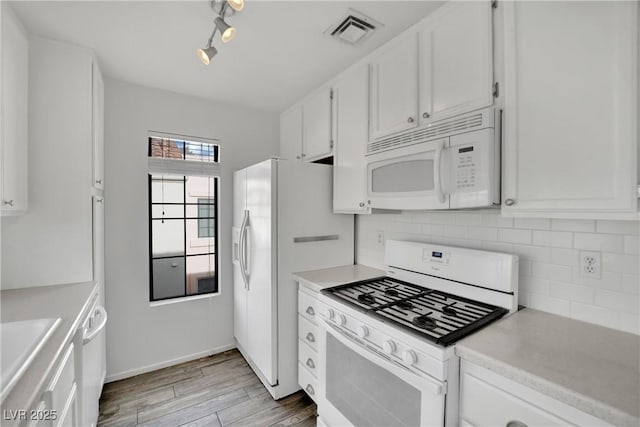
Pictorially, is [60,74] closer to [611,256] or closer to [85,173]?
[85,173]

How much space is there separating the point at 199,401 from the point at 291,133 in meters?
2.48

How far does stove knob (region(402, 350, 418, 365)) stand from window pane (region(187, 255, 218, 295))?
2225 millimetres

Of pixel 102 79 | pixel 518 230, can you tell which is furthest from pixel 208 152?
pixel 518 230

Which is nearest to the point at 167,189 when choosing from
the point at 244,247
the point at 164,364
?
the point at 244,247

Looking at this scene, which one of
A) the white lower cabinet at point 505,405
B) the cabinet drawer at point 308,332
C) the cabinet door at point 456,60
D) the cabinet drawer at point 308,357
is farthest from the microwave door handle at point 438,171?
the cabinet drawer at point 308,357

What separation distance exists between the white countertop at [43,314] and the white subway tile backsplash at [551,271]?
79.3 inches

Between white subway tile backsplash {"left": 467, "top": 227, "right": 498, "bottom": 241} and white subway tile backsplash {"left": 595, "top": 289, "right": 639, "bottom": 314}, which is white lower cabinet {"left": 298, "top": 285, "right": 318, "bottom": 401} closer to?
white subway tile backsplash {"left": 467, "top": 227, "right": 498, "bottom": 241}

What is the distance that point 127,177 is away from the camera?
243 centimetres

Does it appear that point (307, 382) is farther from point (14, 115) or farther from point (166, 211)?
point (14, 115)

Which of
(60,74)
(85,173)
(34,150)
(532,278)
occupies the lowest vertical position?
(532,278)

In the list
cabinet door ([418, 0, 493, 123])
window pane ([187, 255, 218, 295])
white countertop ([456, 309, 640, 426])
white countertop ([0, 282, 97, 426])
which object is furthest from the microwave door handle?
window pane ([187, 255, 218, 295])

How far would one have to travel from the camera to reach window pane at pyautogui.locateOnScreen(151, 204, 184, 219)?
2.63 metres

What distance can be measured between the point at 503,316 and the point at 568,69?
1.09 m

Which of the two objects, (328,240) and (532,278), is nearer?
(532,278)
